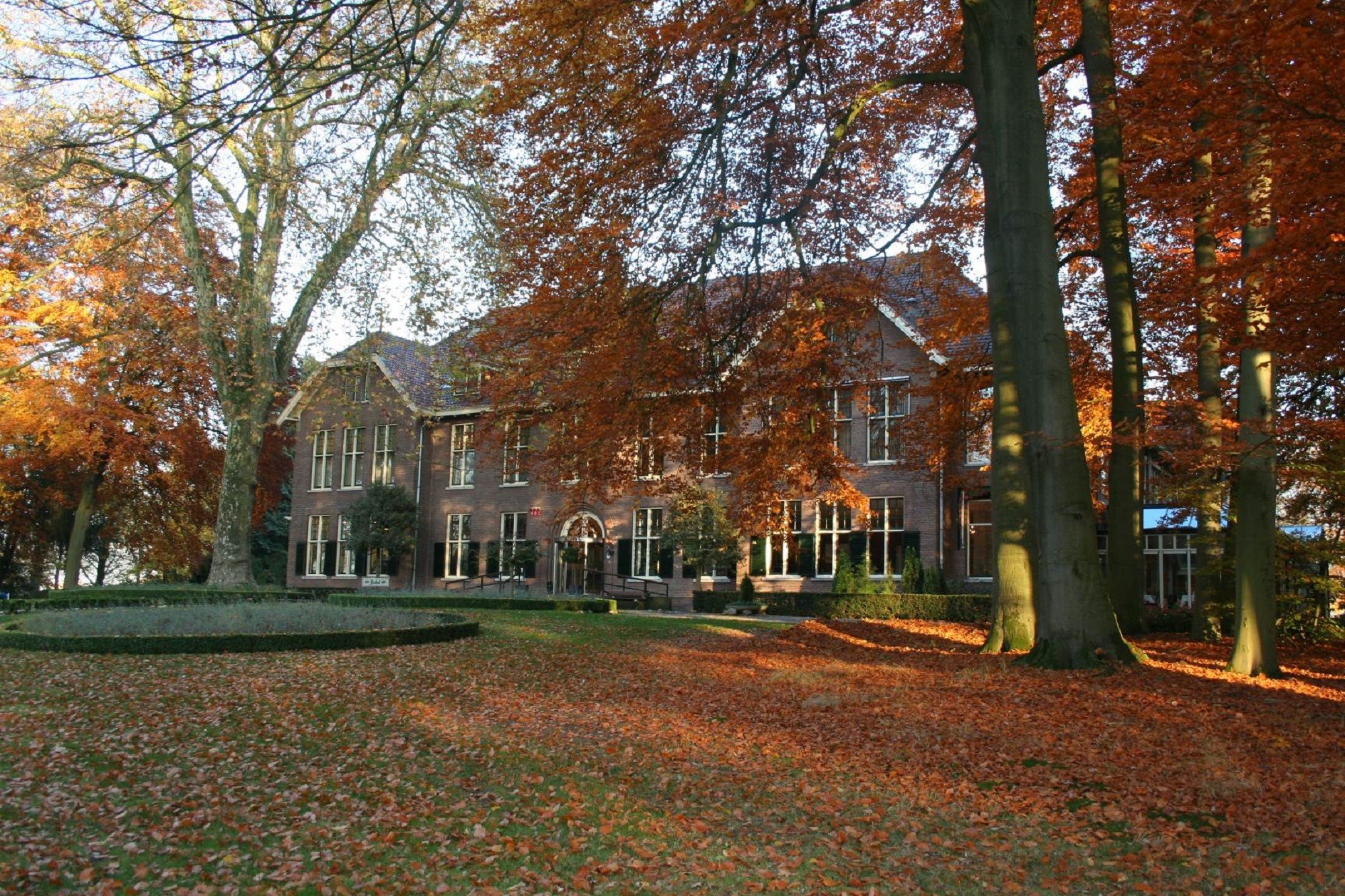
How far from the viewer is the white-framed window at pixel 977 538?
2819cm

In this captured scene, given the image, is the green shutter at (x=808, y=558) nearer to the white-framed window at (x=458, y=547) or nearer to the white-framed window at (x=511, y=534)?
the white-framed window at (x=511, y=534)

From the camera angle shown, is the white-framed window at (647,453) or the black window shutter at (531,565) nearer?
the white-framed window at (647,453)

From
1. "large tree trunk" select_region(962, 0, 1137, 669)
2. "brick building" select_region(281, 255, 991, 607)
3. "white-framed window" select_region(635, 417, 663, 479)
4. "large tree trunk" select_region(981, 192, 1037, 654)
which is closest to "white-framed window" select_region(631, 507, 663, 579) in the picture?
"brick building" select_region(281, 255, 991, 607)

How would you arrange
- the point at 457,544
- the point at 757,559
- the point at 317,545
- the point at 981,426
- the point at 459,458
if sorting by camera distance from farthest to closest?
the point at 317,545 → the point at 457,544 → the point at 459,458 → the point at 757,559 → the point at 981,426

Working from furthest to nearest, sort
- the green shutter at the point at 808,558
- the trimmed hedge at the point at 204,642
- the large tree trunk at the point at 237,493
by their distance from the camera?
the green shutter at the point at 808,558 < the large tree trunk at the point at 237,493 < the trimmed hedge at the point at 204,642

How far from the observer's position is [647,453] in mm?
17109

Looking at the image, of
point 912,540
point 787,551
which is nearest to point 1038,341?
point 912,540

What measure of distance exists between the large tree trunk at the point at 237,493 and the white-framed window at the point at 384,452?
12.6 meters

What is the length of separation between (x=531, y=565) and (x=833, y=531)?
10360mm

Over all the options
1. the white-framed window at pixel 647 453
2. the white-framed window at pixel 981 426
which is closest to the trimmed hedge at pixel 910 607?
the white-framed window at pixel 981 426

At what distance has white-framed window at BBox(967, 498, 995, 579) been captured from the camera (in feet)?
92.5

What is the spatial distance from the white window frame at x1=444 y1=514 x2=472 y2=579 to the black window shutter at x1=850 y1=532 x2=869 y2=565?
1378 centimetres

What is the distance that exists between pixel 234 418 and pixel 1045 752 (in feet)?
70.3

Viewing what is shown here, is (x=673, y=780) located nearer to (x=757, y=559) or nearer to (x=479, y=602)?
(x=479, y=602)
